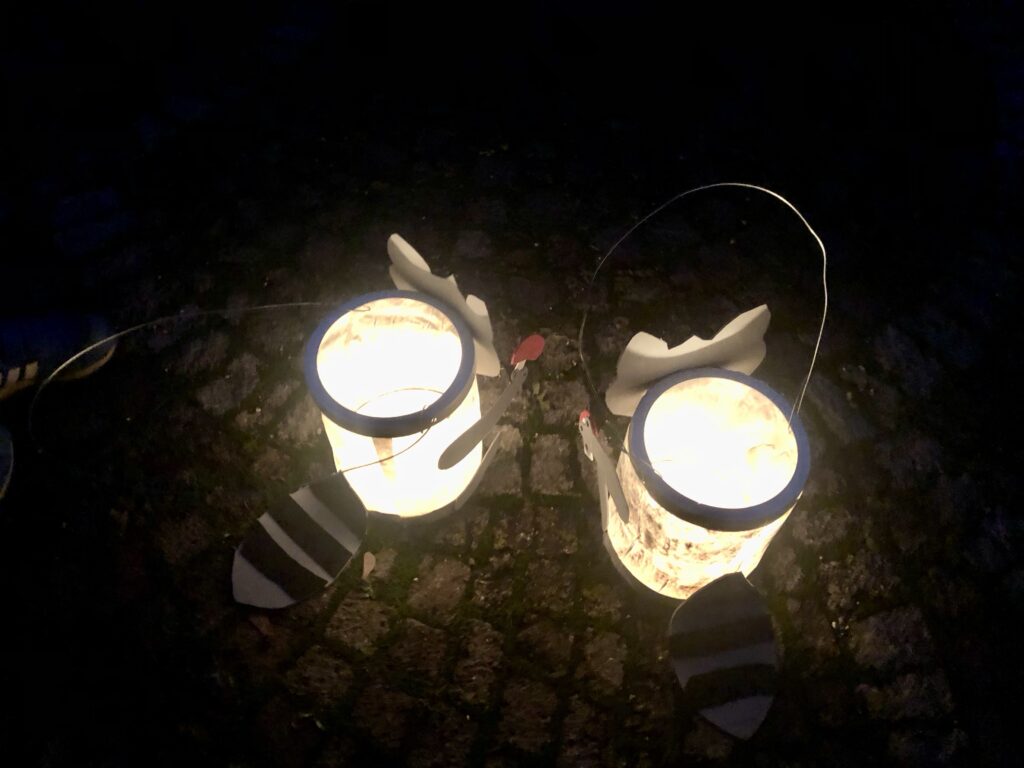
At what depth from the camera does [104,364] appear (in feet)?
10.3

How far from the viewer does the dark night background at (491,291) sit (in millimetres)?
2447

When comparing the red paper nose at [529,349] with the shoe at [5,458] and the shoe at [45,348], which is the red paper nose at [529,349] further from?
the shoe at [5,458]

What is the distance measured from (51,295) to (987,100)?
4.96 m

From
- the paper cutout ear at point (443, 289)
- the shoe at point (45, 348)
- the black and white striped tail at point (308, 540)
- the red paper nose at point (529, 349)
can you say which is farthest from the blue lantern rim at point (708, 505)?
the shoe at point (45, 348)

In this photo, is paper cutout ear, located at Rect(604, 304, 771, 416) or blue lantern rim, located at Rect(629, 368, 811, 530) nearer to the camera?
blue lantern rim, located at Rect(629, 368, 811, 530)

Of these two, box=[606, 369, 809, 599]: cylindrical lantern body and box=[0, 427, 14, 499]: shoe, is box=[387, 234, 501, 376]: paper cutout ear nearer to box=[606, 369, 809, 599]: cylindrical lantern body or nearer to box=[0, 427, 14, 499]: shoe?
box=[606, 369, 809, 599]: cylindrical lantern body

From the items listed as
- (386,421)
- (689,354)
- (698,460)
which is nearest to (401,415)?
(386,421)

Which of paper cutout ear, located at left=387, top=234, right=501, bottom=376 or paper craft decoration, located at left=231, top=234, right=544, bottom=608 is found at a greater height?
paper cutout ear, located at left=387, top=234, right=501, bottom=376

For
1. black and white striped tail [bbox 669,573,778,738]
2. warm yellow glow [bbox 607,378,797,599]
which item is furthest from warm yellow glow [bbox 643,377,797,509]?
black and white striped tail [bbox 669,573,778,738]

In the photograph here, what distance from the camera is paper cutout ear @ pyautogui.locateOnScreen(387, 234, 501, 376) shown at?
218 cm

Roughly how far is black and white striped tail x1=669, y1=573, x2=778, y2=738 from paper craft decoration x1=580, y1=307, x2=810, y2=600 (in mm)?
101

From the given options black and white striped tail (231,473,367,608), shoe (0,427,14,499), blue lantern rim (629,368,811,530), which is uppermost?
blue lantern rim (629,368,811,530)

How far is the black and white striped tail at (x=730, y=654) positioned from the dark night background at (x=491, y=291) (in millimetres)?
165

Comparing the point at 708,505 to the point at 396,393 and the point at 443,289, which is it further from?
the point at 396,393
